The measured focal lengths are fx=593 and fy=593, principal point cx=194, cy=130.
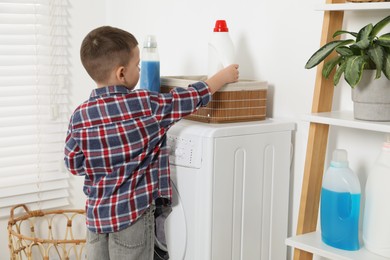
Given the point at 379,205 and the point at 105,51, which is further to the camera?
the point at 105,51

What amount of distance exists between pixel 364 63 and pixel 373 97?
0.12m

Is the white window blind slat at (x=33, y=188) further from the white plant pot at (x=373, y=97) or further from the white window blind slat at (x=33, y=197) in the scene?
the white plant pot at (x=373, y=97)

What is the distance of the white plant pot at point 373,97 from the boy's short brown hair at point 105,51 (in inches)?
27.6

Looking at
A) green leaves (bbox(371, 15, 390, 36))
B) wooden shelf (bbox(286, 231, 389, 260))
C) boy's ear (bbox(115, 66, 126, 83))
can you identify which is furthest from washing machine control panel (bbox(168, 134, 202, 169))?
green leaves (bbox(371, 15, 390, 36))

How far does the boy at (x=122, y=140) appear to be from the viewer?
177 cm

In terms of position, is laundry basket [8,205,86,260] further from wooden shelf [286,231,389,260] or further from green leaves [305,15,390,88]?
green leaves [305,15,390,88]

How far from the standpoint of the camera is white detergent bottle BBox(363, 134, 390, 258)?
64.2 inches

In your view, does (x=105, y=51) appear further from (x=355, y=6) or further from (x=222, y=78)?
(x=355, y=6)

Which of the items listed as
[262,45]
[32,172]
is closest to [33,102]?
[32,172]

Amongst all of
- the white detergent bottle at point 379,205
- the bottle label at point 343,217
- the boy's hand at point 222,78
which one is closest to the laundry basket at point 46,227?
the boy's hand at point 222,78

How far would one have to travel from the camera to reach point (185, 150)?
74.8 inches

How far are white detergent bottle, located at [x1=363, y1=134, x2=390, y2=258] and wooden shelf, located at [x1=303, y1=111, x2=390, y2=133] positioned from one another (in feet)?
0.29

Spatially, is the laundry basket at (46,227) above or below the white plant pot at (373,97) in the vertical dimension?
below

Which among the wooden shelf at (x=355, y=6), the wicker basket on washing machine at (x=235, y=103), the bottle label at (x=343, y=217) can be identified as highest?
the wooden shelf at (x=355, y=6)
